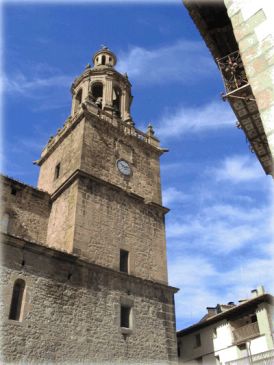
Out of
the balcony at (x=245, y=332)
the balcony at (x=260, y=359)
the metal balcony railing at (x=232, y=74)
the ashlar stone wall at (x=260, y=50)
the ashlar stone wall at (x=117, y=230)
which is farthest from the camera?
the balcony at (x=245, y=332)

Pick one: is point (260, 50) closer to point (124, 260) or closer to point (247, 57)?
point (247, 57)

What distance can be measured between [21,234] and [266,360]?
1176cm

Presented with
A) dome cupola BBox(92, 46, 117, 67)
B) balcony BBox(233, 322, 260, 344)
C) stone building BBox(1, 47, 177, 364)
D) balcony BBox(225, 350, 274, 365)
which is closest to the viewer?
stone building BBox(1, 47, 177, 364)

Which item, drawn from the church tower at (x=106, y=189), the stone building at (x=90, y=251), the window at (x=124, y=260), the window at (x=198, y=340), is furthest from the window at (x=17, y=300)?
the window at (x=198, y=340)

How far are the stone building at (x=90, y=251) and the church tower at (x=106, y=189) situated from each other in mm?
53

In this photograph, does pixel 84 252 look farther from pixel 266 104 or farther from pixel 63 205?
pixel 266 104

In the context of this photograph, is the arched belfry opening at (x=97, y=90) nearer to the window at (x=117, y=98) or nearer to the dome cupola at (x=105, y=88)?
the dome cupola at (x=105, y=88)

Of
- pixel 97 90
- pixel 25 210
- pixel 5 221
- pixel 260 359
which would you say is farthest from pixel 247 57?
pixel 97 90

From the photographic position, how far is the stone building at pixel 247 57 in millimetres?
3771

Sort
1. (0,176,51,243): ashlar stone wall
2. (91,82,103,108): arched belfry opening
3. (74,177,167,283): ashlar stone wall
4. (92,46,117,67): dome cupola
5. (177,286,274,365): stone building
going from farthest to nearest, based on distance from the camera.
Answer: (92,46,117,67): dome cupola < (91,82,103,108): arched belfry opening < (177,286,274,365): stone building < (0,176,51,243): ashlar stone wall < (74,177,167,283): ashlar stone wall

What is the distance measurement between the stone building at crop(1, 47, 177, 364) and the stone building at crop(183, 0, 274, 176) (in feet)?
27.8

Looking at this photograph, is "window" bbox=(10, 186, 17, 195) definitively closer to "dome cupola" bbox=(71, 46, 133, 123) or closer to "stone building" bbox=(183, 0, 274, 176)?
"dome cupola" bbox=(71, 46, 133, 123)

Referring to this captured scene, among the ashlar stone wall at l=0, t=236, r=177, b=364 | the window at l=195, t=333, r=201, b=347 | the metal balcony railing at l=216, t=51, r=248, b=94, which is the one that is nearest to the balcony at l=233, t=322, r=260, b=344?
the window at l=195, t=333, r=201, b=347

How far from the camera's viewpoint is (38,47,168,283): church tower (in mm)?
15797
